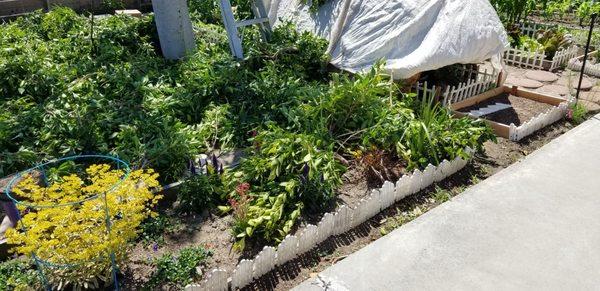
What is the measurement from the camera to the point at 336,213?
448cm

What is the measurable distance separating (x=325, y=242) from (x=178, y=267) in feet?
4.45

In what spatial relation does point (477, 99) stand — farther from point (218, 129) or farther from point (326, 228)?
point (326, 228)

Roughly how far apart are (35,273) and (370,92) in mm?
4054

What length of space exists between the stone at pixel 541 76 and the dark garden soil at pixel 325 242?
387cm

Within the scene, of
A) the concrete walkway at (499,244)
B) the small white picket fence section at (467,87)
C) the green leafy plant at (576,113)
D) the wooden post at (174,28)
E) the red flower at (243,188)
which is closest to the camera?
the concrete walkway at (499,244)

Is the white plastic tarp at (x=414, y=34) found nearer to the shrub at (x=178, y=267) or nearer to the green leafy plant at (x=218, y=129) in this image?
the green leafy plant at (x=218, y=129)

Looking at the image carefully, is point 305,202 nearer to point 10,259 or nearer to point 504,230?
point 504,230

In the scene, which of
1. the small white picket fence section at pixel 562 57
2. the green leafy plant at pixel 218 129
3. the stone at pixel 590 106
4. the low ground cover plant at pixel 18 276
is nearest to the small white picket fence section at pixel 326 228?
the low ground cover plant at pixel 18 276

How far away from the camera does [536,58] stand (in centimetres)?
986

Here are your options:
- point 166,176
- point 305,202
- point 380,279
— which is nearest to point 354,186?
point 305,202

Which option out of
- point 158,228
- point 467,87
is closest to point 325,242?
point 158,228

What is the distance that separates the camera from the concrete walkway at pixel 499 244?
4.03 m

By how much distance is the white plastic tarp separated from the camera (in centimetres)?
683

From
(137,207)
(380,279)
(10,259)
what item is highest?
(137,207)
